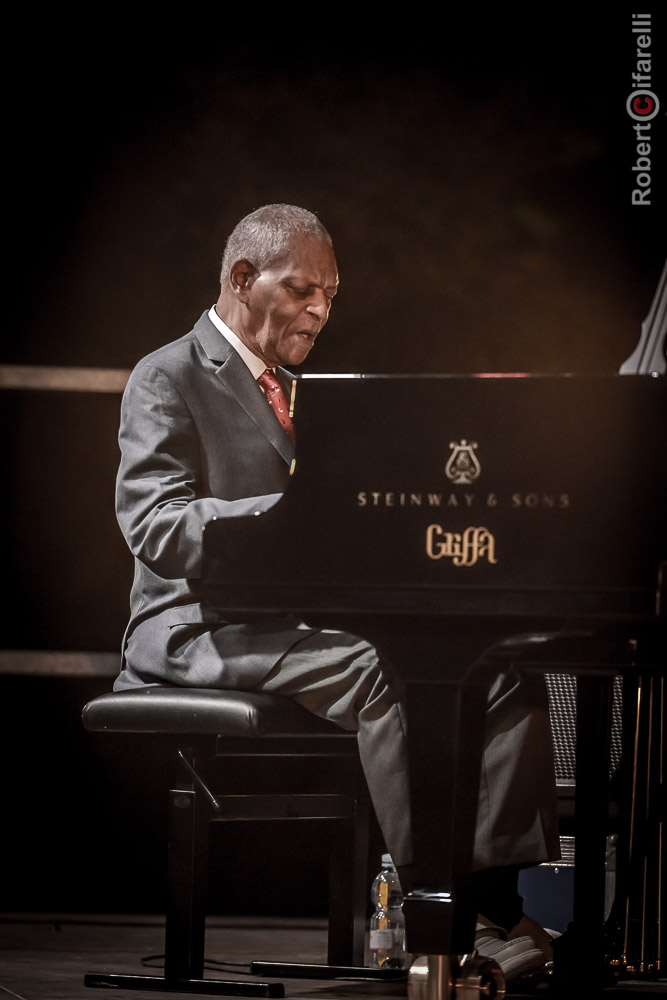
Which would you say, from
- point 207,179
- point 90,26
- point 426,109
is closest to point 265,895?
point 207,179

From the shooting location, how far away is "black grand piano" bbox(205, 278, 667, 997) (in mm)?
1725

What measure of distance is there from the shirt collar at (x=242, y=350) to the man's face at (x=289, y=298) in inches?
0.8

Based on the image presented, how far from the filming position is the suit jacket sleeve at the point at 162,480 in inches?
88.0

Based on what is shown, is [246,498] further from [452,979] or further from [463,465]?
[452,979]

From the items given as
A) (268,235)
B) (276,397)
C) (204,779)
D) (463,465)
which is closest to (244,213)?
(268,235)

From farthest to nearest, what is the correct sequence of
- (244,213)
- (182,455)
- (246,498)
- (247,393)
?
1. (244,213)
2. (247,393)
3. (182,455)
4. (246,498)

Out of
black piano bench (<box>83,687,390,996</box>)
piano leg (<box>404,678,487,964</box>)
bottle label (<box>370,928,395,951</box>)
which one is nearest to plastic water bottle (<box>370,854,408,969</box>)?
bottle label (<box>370,928,395,951</box>)

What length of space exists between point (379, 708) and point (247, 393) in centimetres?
71

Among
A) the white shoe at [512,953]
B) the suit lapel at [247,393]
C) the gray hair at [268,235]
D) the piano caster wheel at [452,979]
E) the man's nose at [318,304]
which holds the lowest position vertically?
the white shoe at [512,953]

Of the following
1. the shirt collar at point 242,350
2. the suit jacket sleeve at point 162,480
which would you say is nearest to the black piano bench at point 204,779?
the suit jacket sleeve at point 162,480

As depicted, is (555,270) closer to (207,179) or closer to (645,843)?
(207,179)

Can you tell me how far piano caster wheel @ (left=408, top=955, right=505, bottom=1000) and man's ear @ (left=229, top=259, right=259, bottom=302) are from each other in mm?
1401

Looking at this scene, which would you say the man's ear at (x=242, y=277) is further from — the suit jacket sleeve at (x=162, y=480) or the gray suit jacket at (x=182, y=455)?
the suit jacket sleeve at (x=162, y=480)

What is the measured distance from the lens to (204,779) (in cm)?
245
